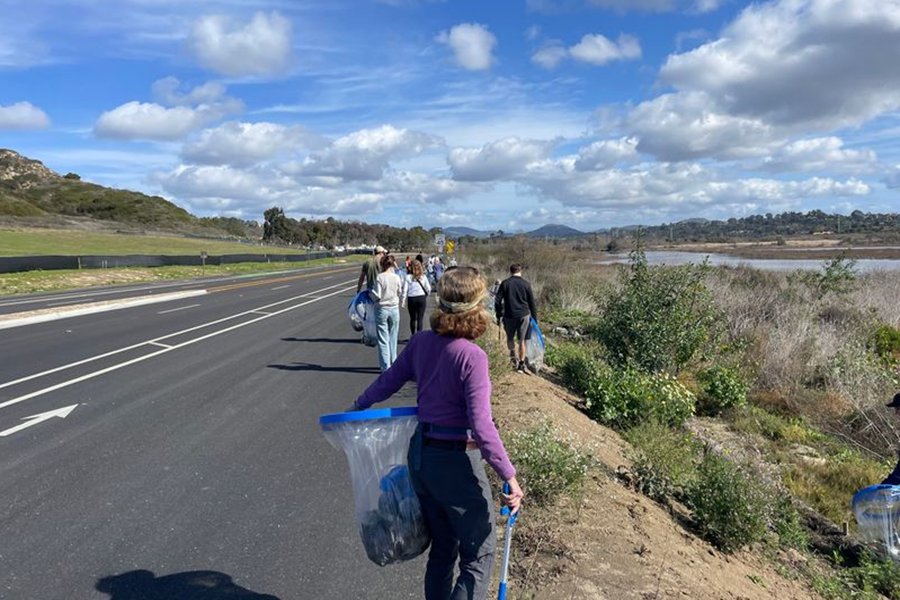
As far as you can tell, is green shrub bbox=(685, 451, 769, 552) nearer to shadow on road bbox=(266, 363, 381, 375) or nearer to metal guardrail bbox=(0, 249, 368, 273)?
shadow on road bbox=(266, 363, 381, 375)

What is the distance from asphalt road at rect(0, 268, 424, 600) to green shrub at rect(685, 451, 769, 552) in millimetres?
2608

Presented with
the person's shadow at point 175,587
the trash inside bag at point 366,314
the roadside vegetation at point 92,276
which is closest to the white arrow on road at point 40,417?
the trash inside bag at point 366,314

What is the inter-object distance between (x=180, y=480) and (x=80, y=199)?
5760 inches

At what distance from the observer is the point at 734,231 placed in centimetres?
12619

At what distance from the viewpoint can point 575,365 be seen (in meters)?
11.9

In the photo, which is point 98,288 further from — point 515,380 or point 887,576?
point 887,576

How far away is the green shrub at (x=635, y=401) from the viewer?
9406 millimetres

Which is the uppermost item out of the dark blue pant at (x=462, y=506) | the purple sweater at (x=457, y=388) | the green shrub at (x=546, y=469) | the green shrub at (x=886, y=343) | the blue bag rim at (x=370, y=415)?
the purple sweater at (x=457, y=388)

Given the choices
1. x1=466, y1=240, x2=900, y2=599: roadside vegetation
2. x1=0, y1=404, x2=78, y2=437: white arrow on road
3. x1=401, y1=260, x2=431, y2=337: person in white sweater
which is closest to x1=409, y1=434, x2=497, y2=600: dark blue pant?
x1=466, y1=240, x2=900, y2=599: roadside vegetation

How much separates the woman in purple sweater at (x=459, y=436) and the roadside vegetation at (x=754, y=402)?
6.73 feet

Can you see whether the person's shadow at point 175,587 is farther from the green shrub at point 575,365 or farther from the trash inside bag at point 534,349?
the trash inside bag at point 534,349

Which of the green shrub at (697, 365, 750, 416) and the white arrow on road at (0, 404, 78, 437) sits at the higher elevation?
the white arrow on road at (0, 404, 78, 437)

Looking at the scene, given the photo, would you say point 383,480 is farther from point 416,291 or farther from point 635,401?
point 416,291

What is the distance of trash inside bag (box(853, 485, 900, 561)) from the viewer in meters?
5.64
